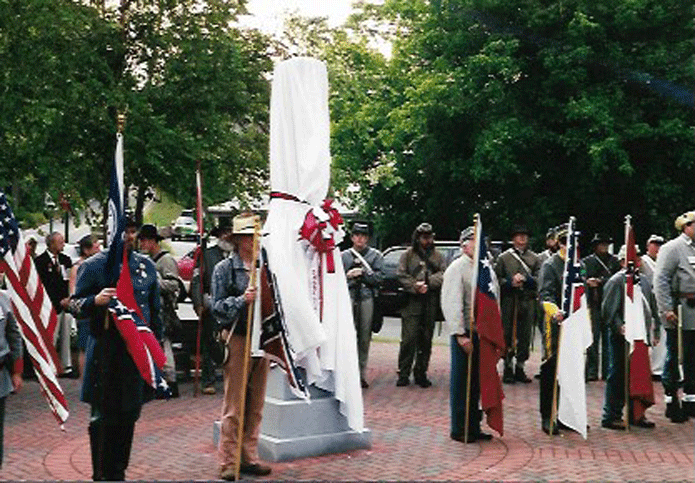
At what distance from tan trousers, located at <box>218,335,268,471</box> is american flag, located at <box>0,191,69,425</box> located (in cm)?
132

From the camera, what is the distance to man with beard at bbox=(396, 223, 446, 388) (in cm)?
1291

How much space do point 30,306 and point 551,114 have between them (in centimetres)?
2360

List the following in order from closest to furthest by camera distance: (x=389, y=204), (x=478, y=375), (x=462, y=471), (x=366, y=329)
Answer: (x=462, y=471) < (x=478, y=375) < (x=366, y=329) < (x=389, y=204)

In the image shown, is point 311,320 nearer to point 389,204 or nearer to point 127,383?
point 127,383

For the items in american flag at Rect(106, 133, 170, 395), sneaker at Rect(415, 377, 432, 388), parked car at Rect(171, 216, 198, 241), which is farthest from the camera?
parked car at Rect(171, 216, 198, 241)

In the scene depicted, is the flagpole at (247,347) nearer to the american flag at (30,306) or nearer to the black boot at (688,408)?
the american flag at (30,306)

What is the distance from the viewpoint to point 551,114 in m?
28.7

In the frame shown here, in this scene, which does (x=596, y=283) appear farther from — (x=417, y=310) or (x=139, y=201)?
(x=139, y=201)

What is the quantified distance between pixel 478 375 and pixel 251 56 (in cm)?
1343

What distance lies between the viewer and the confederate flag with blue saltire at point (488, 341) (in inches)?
364

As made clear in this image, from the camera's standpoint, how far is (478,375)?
9438 millimetres

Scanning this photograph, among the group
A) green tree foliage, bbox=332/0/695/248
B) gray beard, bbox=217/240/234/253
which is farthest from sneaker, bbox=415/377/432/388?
green tree foliage, bbox=332/0/695/248

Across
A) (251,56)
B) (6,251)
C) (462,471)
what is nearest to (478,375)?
(462,471)

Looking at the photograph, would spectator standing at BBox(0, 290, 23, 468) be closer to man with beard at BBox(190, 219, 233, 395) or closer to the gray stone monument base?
the gray stone monument base
